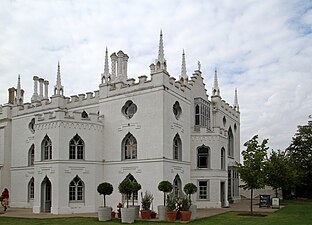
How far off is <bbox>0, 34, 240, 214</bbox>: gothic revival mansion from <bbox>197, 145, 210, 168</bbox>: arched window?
8cm

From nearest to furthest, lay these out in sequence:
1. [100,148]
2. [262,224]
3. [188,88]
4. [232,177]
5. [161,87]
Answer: [262,224]
[161,87]
[100,148]
[188,88]
[232,177]

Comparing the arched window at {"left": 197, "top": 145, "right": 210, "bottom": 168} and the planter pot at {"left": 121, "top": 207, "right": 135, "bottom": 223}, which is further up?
the arched window at {"left": 197, "top": 145, "right": 210, "bottom": 168}

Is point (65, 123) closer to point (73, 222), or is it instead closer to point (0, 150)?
point (73, 222)

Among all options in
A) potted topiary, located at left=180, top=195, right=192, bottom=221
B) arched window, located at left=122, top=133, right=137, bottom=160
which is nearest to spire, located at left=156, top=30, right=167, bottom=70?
arched window, located at left=122, top=133, right=137, bottom=160

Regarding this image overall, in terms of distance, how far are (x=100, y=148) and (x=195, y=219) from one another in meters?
10.9

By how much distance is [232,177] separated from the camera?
1644 inches

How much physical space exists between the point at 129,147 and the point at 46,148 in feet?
20.5

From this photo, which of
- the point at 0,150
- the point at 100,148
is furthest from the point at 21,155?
the point at 100,148

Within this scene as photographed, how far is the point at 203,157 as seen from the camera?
33656 mm

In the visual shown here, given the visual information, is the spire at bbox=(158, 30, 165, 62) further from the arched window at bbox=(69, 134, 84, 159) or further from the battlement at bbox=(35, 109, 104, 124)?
the arched window at bbox=(69, 134, 84, 159)

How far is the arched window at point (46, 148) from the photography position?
30516 millimetres

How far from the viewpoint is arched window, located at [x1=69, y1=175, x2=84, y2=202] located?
2941cm

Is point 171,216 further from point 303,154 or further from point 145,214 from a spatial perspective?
point 303,154

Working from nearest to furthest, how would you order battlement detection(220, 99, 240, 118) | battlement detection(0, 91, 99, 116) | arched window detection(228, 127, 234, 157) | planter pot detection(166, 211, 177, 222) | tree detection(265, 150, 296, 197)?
1. planter pot detection(166, 211, 177, 222)
2. battlement detection(0, 91, 99, 116)
3. tree detection(265, 150, 296, 197)
4. battlement detection(220, 99, 240, 118)
5. arched window detection(228, 127, 234, 157)
